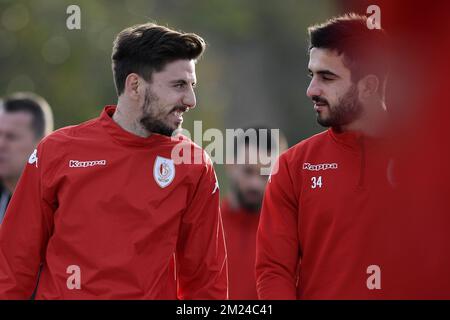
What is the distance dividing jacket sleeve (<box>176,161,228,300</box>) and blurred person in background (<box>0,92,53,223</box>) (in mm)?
2235

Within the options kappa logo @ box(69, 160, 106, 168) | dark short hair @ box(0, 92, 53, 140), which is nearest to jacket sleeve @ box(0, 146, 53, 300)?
kappa logo @ box(69, 160, 106, 168)

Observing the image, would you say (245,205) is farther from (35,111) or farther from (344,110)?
(344,110)

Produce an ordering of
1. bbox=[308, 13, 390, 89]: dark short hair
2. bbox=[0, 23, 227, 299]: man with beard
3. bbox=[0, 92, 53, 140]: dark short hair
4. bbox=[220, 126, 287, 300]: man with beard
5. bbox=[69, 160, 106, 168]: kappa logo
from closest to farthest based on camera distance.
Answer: bbox=[0, 23, 227, 299]: man with beard
bbox=[69, 160, 106, 168]: kappa logo
bbox=[308, 13, 390, 89]: dark short hair
bbox=[0, 92, 53, 140]: dark short hair
bbox=[220, 126, 287, 300]: man with beard

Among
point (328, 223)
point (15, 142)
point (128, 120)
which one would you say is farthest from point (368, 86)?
point (15, 142)

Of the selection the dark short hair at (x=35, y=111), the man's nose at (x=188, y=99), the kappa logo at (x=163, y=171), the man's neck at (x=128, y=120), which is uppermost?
the dark short hair at (x=35, y=111)

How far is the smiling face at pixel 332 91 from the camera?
5918 millimetres

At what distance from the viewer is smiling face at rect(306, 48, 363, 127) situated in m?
5.92

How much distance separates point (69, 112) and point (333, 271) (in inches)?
396

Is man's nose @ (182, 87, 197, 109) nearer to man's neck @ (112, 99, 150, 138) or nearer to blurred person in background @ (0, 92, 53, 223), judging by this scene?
man's neck @ (112, 99, 150, 138)

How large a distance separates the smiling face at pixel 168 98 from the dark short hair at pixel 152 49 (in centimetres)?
5

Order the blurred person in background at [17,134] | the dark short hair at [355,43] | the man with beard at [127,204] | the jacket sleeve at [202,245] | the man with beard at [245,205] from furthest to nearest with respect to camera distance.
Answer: the man with beard at [245,205] → the blurred person in background at [17,134] → the dark short hair at [355,43] → the jacket sleeve at [202,245] → the man with beard at [127,204]

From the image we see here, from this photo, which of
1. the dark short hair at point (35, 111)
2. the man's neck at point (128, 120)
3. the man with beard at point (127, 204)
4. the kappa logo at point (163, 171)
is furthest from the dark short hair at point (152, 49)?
the dark short hair at point (35, 111)

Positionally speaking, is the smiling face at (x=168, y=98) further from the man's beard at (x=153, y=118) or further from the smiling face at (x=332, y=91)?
the smiling face at (x=332, y=91)
